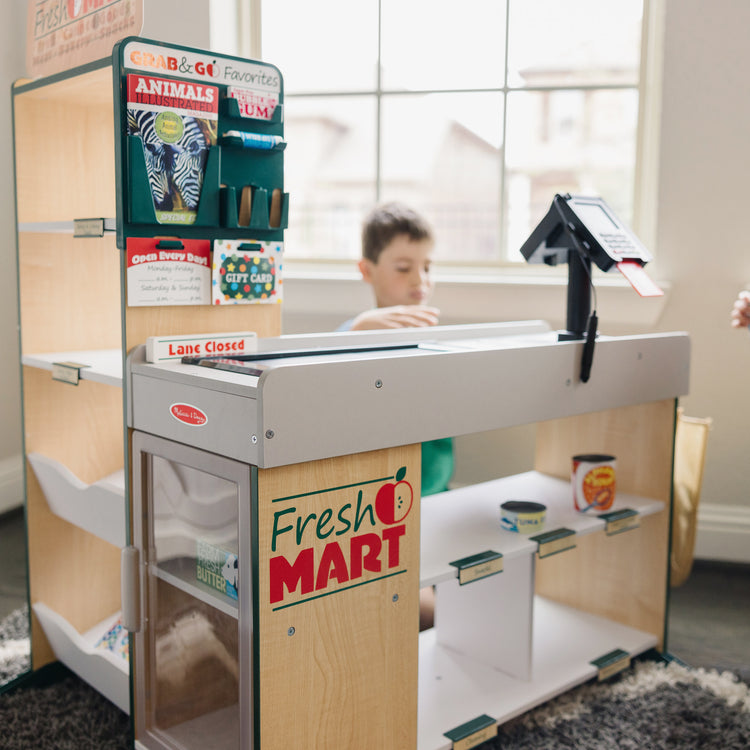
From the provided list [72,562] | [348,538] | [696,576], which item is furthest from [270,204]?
[696,576]

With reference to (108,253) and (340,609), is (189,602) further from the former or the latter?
(108,253)

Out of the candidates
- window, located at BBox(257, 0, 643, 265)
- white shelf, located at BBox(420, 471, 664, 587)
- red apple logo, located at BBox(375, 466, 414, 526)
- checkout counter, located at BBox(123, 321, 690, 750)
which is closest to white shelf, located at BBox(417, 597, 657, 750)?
checkout counter, located at BBox(123, 321, 690, 750)

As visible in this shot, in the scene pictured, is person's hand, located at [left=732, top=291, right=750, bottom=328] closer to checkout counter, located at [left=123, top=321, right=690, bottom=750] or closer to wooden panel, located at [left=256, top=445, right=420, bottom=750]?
checkout counter, located at [left=123, top=321, right=690, bottom=750]

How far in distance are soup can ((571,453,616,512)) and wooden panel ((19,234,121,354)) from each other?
1.09m

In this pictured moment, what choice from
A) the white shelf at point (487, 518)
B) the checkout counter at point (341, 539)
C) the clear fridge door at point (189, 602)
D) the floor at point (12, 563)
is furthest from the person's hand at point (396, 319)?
the floor at point (12, 563)

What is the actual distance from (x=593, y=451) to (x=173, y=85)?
1.30 metres

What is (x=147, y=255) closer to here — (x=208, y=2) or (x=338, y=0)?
(x=208, y=2)

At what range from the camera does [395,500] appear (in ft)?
4.25

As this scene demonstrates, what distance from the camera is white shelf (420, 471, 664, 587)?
4.93 ft

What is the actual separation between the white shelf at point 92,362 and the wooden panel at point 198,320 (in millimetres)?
99

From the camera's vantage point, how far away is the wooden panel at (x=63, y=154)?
5.51 ft

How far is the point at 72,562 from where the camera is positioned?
1845mm

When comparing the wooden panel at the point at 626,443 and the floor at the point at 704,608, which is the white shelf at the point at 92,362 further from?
the wooden panel at the point at 626,443

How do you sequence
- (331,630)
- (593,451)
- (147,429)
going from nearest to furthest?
(331,630) < (147,429) < (593,451)
